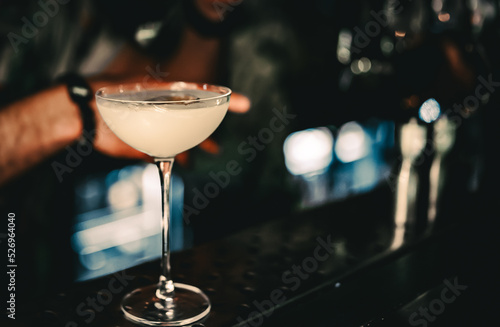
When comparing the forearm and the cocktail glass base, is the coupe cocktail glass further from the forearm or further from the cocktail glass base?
the forearm

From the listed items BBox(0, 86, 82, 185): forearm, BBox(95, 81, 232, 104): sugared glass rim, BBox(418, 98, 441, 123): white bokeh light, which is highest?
BBox(95, 81, 232, 104): sugared glass rim

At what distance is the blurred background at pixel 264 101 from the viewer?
1.50 metres

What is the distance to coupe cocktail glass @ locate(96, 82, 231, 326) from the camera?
0.90 metres

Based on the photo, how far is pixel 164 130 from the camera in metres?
0.93

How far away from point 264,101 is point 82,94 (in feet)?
2.65

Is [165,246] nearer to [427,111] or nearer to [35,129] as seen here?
[35,129]

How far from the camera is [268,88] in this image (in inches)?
82.0

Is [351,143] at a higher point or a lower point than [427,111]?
lower

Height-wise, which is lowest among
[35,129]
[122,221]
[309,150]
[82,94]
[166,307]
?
[122,221]

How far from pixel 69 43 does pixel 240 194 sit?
38.9 inches

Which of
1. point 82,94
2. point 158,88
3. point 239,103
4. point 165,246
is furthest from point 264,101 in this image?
point 165,246

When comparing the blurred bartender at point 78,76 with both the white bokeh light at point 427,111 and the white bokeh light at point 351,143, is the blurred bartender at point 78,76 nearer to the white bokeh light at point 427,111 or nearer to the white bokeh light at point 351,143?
the white bokeh light at point 427,111

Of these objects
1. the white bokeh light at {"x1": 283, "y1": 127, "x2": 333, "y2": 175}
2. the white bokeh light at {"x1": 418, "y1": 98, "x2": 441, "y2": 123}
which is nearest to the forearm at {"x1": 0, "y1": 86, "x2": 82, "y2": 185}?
the white bokeh light at {"x1": 418, "y1": 98, "x2": 441, "y2": 123}

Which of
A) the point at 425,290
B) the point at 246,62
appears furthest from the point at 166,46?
the point at 425,290
